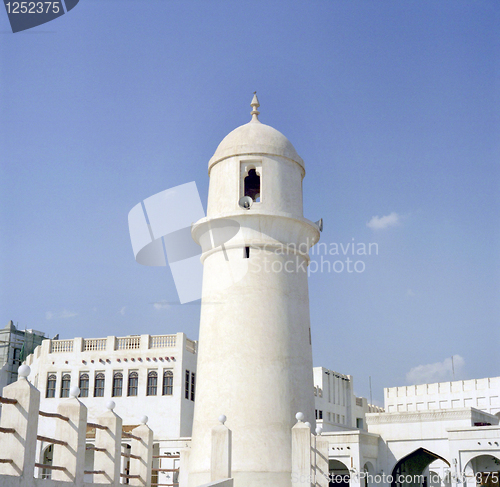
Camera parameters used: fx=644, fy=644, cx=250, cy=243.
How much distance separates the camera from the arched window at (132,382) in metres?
40.2

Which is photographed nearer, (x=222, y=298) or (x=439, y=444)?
(x=222, y=298)

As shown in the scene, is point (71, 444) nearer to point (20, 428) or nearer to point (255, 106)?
point (20, 428)

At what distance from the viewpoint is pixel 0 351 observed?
188 ft

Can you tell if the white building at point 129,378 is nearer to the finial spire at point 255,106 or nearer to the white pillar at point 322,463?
the finial spire at point 255,106

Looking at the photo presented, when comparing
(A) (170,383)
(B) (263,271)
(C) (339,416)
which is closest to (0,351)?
(A) (170,383)

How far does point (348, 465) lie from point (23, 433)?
74.3 ft

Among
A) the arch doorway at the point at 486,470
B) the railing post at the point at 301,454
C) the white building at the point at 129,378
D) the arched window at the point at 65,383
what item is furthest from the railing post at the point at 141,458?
the arched window at the point at 65,383

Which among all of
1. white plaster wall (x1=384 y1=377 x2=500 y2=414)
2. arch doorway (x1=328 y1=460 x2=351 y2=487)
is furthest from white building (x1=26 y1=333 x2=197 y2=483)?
white plaster wall (x1=384 y1=377 x2=500 y2=414)

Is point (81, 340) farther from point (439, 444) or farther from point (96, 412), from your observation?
point (439, 444)

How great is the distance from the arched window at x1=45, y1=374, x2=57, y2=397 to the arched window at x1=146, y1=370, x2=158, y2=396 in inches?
258

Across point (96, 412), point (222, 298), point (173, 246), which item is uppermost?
point (173, 246)

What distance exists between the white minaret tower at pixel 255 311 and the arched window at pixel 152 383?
22004 millimetres

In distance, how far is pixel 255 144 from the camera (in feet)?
64.0

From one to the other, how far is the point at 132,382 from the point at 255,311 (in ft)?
79.9
